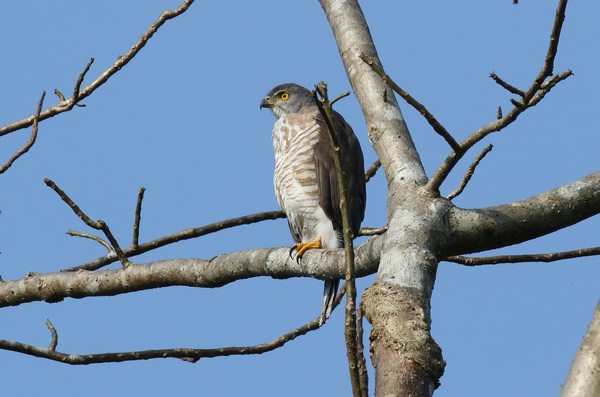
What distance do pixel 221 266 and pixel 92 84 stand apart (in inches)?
46.8

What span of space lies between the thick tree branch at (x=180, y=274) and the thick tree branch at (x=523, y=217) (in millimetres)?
351

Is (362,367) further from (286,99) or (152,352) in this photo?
(286,99)

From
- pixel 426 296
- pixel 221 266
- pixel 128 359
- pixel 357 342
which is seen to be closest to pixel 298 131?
pixel 221 266

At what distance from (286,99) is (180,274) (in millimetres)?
3507

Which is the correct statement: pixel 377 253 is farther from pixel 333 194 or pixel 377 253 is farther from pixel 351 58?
pixel 333 194

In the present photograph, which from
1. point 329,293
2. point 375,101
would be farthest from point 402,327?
point 329,293

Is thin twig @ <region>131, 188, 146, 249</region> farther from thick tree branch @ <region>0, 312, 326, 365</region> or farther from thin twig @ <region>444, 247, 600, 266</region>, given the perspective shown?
thin twig @ <region>444, 247, 600, 266</region>

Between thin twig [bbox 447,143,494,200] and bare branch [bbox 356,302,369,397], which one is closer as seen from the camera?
bare branch [bbox 356,302,369,397]

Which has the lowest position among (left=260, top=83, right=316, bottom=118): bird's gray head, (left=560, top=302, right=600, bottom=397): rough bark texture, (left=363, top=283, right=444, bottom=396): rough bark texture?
(left=560, top=302, right=600, bottom=397): rough bark texture

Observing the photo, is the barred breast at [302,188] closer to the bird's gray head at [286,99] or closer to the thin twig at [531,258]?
the bird's gray head at [286,99]

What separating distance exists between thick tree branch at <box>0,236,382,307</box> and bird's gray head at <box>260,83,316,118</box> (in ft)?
10.3

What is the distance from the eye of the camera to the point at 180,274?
4.28 m

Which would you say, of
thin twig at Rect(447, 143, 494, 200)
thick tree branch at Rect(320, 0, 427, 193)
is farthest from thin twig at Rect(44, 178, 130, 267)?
thin twig at Rect(447, 143, 494, 200)

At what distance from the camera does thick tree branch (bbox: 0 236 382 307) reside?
3789mm
